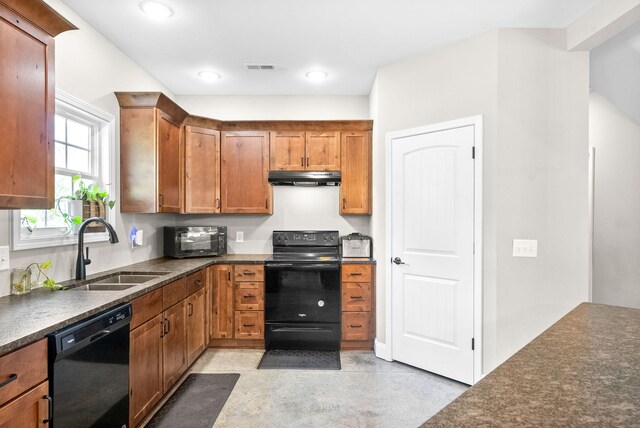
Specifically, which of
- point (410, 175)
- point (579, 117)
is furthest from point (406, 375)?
point (579, 117)

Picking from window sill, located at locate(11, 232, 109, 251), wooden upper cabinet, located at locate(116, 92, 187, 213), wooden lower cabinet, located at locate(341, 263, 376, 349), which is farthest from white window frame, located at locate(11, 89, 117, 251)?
wooden lower cabinet, located at locate(341, 263, 376, 349)

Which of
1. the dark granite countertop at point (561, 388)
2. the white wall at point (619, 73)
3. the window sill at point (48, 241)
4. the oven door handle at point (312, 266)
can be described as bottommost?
the oven door handle at point (312, 266)

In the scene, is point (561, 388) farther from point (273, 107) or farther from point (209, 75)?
point (273, 107)

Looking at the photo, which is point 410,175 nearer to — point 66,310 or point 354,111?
point 354,111

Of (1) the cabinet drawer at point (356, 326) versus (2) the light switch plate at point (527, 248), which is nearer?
(2) the light switch plate at point (527, 248)

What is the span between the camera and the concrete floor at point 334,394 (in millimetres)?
2375

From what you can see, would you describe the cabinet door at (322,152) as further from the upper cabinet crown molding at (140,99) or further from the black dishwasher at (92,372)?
the black dishwasher at (92,372)

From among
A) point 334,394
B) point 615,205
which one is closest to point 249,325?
point 334,394

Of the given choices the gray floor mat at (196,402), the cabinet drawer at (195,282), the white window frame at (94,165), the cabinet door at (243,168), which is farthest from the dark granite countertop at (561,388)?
the cabinet door at (243,168)

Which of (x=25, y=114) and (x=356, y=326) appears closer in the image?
(x=25, y=114)

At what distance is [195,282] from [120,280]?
1.93 feet

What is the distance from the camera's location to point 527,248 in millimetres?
2689

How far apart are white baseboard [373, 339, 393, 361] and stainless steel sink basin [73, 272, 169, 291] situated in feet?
6.73

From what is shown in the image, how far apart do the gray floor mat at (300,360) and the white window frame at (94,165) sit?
1787 mm
